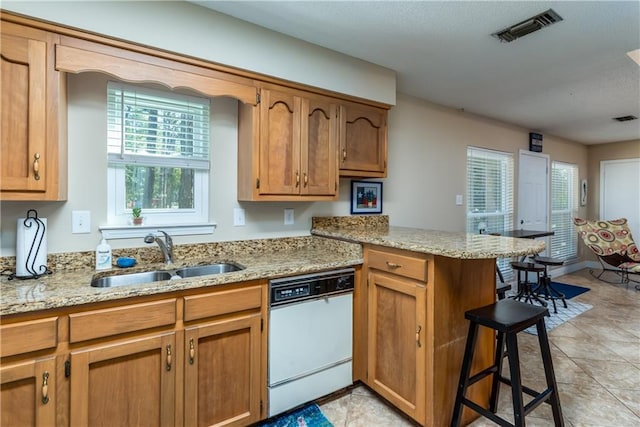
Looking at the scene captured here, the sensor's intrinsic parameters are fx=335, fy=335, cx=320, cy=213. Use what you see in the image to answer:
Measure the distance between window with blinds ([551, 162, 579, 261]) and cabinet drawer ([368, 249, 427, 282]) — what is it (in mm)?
4844

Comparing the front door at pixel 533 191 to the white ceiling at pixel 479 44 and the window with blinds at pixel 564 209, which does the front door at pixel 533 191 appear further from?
the white ceiling at pixel 479 44

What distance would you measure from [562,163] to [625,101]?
89.2 inches

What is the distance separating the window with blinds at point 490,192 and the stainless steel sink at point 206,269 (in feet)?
9.98

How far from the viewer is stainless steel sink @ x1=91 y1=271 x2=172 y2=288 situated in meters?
1.72

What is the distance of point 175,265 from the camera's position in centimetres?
194

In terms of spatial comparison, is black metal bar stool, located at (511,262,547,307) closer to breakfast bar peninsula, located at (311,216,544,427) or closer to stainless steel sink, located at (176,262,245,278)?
breakfast bar peninsula, located at (311,216,544,427)

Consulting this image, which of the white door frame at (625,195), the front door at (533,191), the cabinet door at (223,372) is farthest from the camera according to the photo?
the white door frame at (625,195)

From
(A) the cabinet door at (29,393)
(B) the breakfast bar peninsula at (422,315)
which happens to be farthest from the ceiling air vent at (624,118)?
(A) the cabinet door at (29,393)

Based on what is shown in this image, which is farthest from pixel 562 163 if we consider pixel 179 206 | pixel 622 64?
pixel 179 206

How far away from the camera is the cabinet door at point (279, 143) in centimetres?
213

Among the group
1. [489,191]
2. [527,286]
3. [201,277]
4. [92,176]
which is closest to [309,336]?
[201,277]

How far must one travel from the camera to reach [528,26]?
2.02 meters

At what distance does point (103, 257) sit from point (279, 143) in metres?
1.20

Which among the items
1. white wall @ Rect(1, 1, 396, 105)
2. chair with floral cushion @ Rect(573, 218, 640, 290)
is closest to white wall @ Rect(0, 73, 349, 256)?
white wall @ Rect(1, 1, 396, 105)
